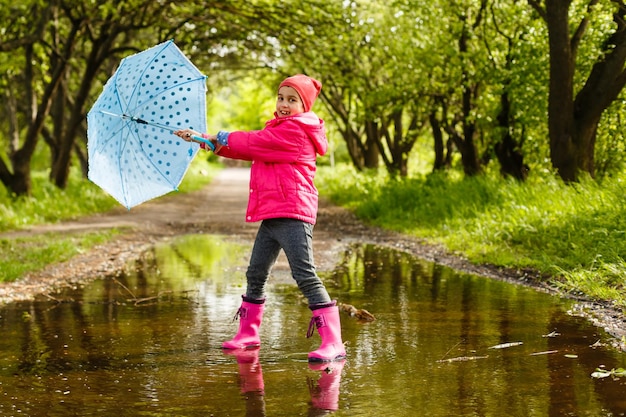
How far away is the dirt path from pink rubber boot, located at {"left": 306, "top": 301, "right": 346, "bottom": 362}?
6.44 ft

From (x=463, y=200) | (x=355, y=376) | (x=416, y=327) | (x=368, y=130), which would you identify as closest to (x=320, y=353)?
(x=355, y=376)

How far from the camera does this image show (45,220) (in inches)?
719

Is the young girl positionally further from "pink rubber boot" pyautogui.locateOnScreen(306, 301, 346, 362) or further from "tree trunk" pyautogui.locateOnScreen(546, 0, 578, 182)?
"tree trunk" pyautogui.locateOnScreen(546, 0, 578, 182)

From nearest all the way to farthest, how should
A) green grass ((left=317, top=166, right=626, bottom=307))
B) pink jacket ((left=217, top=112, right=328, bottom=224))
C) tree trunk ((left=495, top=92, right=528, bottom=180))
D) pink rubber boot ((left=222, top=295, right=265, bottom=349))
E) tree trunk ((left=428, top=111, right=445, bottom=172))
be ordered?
pink jacket ((left=217, top=112, right=328, bottom=224)) < pink rubber boot ((left=222, top=295, right=265, bottom=349)) < green grass ((left=317, top=166, right=626, bottom=307)) < tree trunk ((left=495, top=92, right=528, bottom=180)) < tree trunk ((left=428, top=111, right=445, bottom=172))

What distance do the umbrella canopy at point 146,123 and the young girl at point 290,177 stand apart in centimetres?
41

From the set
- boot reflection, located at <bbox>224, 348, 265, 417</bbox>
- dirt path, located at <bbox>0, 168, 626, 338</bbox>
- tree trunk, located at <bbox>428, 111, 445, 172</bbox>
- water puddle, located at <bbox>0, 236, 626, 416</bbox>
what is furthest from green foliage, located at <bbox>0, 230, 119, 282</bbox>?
tree trunk, located at <bbox>428, 111, 445, 172</bbox>

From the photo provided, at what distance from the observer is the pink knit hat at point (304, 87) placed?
5.91 m

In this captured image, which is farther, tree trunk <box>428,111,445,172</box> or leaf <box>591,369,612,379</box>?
tree trunk <box>428,111,445,172</box>

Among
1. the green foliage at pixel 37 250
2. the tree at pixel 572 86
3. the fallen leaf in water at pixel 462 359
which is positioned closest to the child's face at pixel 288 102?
the fallen leaf in water at pixel 462 359

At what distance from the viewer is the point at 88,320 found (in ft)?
23.9

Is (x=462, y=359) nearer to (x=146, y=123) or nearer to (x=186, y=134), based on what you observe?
(x=186, y=134)

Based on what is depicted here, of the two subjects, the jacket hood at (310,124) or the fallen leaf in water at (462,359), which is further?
the jacket hood at (310,124)

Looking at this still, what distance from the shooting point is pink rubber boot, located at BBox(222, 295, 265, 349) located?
6082 millimetres

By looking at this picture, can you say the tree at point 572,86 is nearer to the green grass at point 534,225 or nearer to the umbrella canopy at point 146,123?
the green grass at point 534,225
